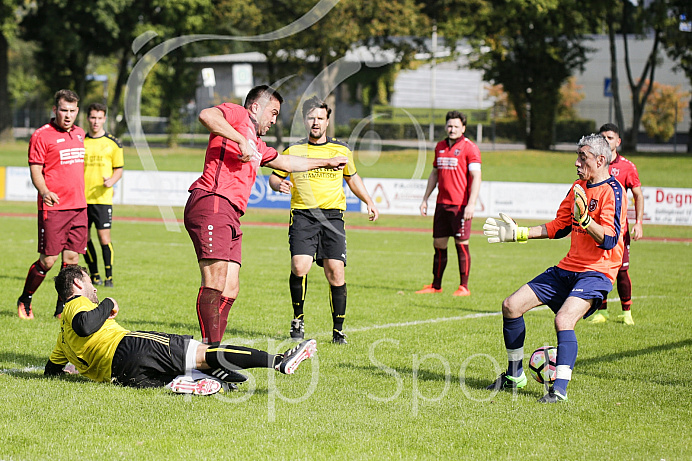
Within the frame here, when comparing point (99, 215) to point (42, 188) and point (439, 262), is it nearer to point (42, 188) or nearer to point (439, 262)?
point (42, 188)

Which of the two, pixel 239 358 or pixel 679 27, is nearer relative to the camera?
pixel 239 358

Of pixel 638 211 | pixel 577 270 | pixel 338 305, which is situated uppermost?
pixel 638 211

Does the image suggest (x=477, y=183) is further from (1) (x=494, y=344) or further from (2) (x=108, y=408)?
(2) (x=108, y=408)

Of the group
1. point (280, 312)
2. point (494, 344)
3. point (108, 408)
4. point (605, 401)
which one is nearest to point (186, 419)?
point (108, 408)

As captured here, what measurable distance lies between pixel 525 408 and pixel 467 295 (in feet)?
19.1

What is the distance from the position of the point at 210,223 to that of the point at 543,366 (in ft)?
9.66

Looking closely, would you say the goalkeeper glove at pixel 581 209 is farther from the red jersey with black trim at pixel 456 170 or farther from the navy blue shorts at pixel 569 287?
the red jersey with black trim at pixel 456 170

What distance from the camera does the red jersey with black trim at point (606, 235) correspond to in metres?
6.14

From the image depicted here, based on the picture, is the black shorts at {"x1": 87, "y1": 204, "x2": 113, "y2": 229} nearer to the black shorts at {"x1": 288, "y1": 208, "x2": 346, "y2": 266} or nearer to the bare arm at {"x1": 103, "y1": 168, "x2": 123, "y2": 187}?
the bare arm at {"x1": 103, "y1": 168, "x2": 123, "y2": 187}

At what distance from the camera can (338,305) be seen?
27.0ft

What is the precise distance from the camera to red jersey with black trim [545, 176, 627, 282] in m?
6.14

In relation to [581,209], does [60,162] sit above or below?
above

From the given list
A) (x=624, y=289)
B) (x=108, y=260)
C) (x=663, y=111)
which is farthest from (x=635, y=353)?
(x=663, y=111)

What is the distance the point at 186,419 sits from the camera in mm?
5242
